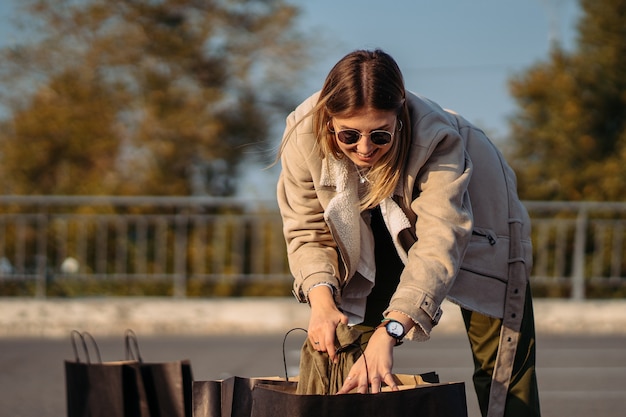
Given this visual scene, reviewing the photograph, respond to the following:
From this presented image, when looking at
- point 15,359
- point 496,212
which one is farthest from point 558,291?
point 496,212

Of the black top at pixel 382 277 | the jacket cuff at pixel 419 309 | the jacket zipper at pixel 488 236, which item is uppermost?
the jacket zipper at pixel 488 236

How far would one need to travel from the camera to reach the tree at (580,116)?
15489 mm

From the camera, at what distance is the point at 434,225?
3.02 meters

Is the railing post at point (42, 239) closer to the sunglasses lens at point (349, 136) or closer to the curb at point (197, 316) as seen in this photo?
the curb at point (197, 316)

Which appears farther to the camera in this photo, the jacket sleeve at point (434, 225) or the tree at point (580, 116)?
the tree at point (580, 116)

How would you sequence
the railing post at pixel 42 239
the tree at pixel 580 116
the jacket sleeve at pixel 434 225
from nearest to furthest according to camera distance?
the jacket sleeve at pixel 434 225 → the railing post at pixel 42 239 → the tree at pixel 580 116

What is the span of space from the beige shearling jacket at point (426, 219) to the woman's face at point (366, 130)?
114 mm

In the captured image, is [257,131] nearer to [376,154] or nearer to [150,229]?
[150,229]

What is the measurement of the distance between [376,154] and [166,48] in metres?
14.7

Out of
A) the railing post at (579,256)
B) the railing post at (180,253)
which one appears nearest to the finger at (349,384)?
the railing post at (180,253)

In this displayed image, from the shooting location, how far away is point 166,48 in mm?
17281

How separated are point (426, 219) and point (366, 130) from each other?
329 millimetres

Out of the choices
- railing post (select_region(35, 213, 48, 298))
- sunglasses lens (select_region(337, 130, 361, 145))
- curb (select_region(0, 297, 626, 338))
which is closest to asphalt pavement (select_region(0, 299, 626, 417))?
curb (select_region(0, 297, 626, 338))

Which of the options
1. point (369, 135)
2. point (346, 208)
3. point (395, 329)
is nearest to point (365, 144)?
point (369, 135)
